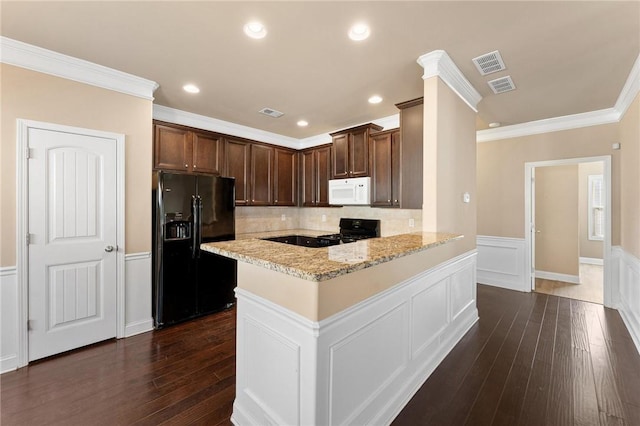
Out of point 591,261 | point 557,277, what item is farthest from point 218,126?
point 591,261

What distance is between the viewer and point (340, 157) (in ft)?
14.8

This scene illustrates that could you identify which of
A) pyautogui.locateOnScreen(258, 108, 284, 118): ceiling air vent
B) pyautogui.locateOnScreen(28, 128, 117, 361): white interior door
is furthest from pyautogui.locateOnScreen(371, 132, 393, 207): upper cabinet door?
pyautogui.locateOnScreen(28, 128, 117, 361): white interior door

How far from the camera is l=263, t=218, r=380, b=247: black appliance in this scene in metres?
4.46

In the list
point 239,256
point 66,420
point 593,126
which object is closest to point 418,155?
point 239,256

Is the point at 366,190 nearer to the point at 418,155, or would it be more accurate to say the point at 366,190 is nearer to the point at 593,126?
the point at 418,155

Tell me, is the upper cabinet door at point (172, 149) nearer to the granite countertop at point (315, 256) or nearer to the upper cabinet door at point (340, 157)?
the upper cabinet door at point (340, 157)

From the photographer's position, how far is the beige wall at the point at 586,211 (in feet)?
21.2

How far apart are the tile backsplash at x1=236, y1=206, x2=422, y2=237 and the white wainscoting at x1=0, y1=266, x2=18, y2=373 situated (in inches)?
106

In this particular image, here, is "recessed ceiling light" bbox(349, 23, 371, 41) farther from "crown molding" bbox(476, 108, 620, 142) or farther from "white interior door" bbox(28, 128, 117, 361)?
"crown molding" bbox(476, 108, 620, 142)

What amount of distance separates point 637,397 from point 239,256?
304cm

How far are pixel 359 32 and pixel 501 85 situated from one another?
6.19 feet

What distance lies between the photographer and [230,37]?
2.22m

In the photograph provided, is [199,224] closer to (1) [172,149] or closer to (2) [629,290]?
(1) [172,149]

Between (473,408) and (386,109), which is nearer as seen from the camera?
(473,408)
